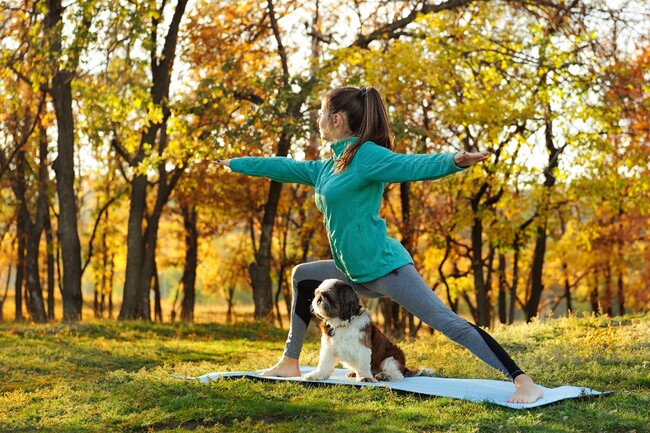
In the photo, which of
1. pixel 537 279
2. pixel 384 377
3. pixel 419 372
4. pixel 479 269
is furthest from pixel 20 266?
pixel 384 377

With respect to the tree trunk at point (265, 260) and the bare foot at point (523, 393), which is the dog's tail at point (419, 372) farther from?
the tree trunk at point (265, 260)

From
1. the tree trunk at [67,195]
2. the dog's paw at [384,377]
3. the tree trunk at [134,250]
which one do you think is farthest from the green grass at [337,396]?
the tree trunk at [134,250]

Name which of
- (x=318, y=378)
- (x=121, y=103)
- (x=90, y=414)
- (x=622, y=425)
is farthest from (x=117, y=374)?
(x=121, y=103)

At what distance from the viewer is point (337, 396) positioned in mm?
6676

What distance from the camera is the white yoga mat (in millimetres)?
6277

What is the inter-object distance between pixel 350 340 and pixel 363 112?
1.95m

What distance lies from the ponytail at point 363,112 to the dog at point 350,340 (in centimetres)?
111

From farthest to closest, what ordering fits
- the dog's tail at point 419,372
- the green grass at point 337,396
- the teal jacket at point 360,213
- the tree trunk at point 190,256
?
1. the tree trunk at point 190,256
2. the dog's tail at point 419,372
3. the teal jacket at point 360,213
4. the green grass at point 337,396

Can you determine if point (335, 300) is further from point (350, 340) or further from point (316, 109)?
point (316, 109)

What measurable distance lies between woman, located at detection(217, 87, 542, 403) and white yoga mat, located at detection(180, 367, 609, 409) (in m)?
0.23

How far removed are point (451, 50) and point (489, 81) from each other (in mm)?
2690

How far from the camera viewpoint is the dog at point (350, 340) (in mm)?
6781

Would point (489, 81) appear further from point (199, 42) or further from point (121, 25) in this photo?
point (121, 25)

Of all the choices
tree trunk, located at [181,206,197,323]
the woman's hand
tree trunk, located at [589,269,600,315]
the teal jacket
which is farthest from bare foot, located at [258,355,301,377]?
tree trunk, located at [589,269,600,315]
